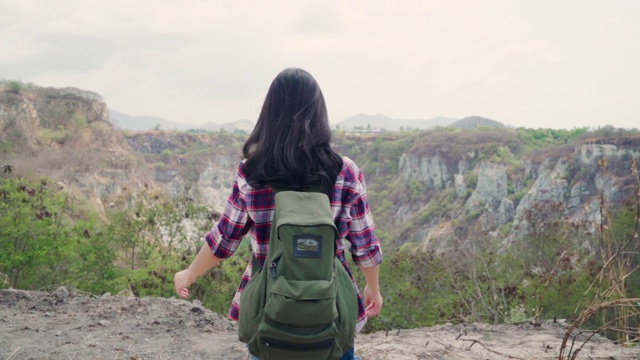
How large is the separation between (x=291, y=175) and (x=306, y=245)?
24cm

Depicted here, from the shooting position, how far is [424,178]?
55438 mm

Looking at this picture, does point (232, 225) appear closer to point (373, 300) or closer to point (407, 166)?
point (373, 300)

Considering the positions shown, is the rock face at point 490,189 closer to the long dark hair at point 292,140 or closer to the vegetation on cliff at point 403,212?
the vegetation on cliff at point 403,212

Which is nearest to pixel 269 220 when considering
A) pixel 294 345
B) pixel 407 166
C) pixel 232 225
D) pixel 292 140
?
pixel 232 225

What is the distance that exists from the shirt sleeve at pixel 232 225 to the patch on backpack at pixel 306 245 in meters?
0.30

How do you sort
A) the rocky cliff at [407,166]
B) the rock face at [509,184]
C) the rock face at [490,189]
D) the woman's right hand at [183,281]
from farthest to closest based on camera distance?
the rock face at [490,189], the rock face at [509,184], the rocky cliff at [407,166], the woman's right hand at [183,281]

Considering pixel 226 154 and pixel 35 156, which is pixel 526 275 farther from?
pixel 226 154

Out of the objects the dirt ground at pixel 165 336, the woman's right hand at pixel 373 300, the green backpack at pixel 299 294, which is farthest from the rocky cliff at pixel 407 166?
the green backpack at pixel 299 294

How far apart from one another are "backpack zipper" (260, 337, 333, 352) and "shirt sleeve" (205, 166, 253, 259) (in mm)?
355

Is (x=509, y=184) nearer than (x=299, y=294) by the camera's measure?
No

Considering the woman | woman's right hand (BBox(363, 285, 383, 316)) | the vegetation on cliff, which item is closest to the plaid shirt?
the woman

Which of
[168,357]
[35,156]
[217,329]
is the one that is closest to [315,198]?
[168,357]

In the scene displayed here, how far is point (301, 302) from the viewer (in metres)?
1.35

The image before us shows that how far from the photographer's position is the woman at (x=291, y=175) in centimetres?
155
